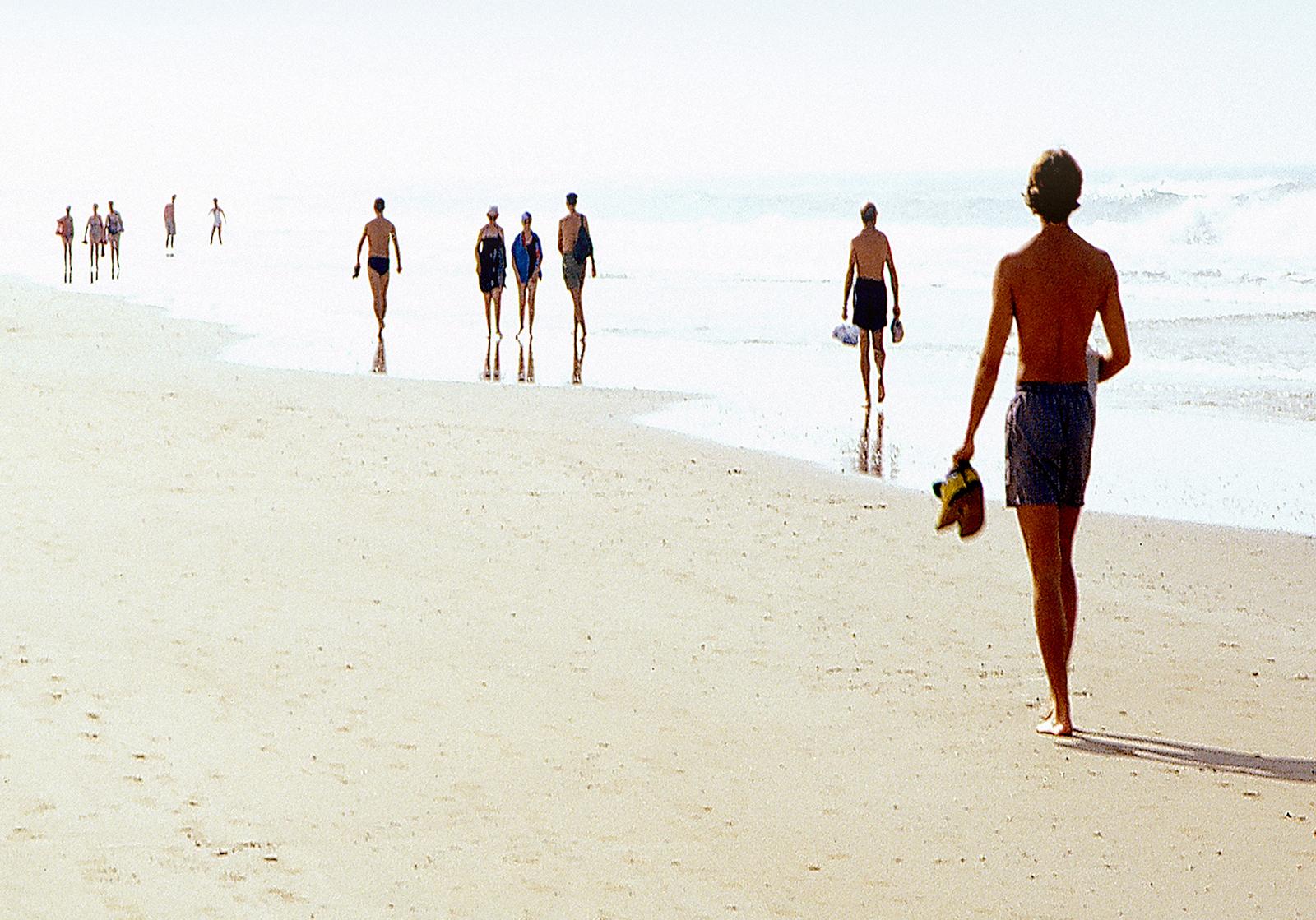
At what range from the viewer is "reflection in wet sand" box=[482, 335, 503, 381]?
15.9 meters

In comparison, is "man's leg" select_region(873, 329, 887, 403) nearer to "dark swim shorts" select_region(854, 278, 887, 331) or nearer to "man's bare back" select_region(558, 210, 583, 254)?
"dark swim shorts" select_region(854, 278, 887, 331)

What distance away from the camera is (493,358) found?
17.4 meters

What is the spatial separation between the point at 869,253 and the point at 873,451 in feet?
9.31

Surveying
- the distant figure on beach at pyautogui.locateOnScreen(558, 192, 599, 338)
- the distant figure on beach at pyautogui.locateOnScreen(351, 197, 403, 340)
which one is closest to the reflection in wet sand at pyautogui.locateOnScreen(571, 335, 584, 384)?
the distant figure on beach at pyautogui.locateOnScreen(558, 192, 599, 338)

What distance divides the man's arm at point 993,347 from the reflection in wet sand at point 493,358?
10.6 m

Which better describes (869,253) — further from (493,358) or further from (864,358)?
(493,358)

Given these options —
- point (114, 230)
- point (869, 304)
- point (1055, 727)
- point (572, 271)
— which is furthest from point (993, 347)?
point (114, 230)

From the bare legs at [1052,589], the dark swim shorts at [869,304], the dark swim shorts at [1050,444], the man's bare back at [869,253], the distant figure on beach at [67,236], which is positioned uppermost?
the distant figure on beach at [67,236]

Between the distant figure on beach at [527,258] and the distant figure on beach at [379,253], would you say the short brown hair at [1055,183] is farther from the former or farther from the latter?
the distant figure on beach at [379,253]

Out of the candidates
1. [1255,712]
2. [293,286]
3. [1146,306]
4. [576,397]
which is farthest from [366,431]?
[293,286]

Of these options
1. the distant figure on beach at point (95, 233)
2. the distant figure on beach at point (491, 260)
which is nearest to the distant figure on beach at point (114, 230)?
the distant figure on beach at point (95, 233)

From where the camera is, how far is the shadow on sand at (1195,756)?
5066 mm

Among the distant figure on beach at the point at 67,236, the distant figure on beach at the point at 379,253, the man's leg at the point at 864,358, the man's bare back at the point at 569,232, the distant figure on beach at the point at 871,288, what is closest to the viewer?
the man's leg at the point at 864,358

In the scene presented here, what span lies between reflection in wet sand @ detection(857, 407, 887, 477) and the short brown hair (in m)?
5.35
